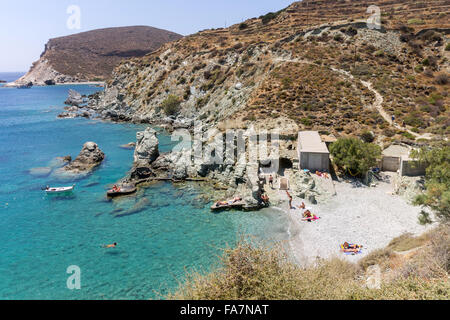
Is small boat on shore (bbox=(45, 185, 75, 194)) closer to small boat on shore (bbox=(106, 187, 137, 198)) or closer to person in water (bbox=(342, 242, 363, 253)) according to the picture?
small boat on shore (bbox=(106, 187, 137, 198))

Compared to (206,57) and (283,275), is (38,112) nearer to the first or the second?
(206,57)

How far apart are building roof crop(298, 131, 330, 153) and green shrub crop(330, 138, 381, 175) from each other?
1.33 metres

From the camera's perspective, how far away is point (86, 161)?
3653cm

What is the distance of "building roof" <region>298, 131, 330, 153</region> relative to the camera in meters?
27.6

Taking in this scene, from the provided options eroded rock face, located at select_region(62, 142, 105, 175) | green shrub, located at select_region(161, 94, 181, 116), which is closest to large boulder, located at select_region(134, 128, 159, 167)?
eroded rock face, located at select_region(62, 142, 105, 175)

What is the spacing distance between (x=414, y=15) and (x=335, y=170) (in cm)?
5594

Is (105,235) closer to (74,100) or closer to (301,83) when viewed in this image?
(301,83)

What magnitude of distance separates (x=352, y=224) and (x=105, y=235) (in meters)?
17.4

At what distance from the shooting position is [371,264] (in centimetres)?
1451

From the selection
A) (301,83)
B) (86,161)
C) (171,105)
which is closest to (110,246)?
(86,161)

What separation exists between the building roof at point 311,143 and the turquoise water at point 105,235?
8035 mm

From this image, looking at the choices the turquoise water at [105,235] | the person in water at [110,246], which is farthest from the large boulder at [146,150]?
the person in water at [110,246]

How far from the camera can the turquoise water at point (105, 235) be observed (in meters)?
16.9
